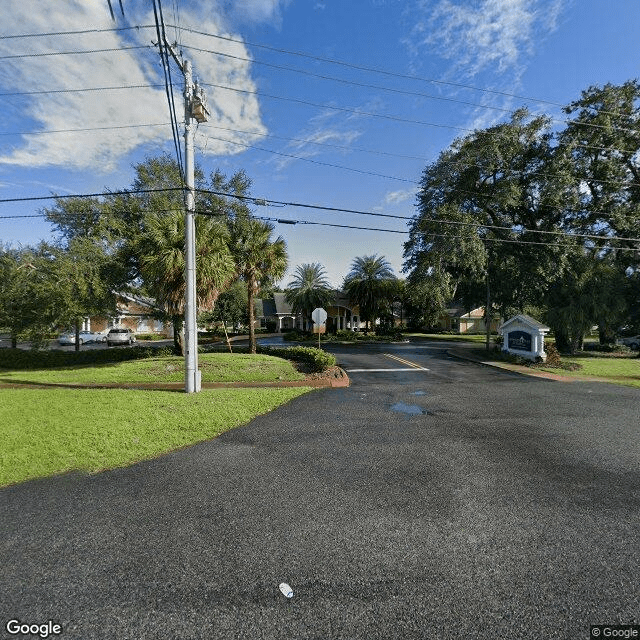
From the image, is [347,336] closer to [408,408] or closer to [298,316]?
[298,316]

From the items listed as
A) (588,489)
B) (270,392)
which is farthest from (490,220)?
(588,489)

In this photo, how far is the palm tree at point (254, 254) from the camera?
21594mm

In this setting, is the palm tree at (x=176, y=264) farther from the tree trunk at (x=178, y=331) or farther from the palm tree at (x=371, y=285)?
the palm tree at (x=371, y=285)

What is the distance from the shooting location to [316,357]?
15.9 meters

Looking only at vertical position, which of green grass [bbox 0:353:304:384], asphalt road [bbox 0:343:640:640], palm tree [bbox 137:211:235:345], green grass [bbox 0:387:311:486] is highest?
palm tree [bbox 137:211:235:345]

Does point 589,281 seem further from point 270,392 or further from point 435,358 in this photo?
point 270,392

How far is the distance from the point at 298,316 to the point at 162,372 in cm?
3605

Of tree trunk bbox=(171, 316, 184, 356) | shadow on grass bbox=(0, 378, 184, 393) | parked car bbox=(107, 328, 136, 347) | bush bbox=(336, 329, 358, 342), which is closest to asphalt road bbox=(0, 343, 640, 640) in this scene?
shadow on grass bbox=(0, 378, 184, 393)

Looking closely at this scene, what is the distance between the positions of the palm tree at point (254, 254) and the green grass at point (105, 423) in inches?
454

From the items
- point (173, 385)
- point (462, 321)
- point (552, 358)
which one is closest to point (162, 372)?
point (173, 385)

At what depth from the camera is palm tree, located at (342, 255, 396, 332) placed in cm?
3888

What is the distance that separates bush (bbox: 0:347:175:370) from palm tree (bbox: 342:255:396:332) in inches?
972

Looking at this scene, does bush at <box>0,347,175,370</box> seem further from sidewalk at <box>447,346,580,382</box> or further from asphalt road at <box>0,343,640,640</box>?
sidewalk at <box>447,346,580,382</box>

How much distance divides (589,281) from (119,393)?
2794 cm
